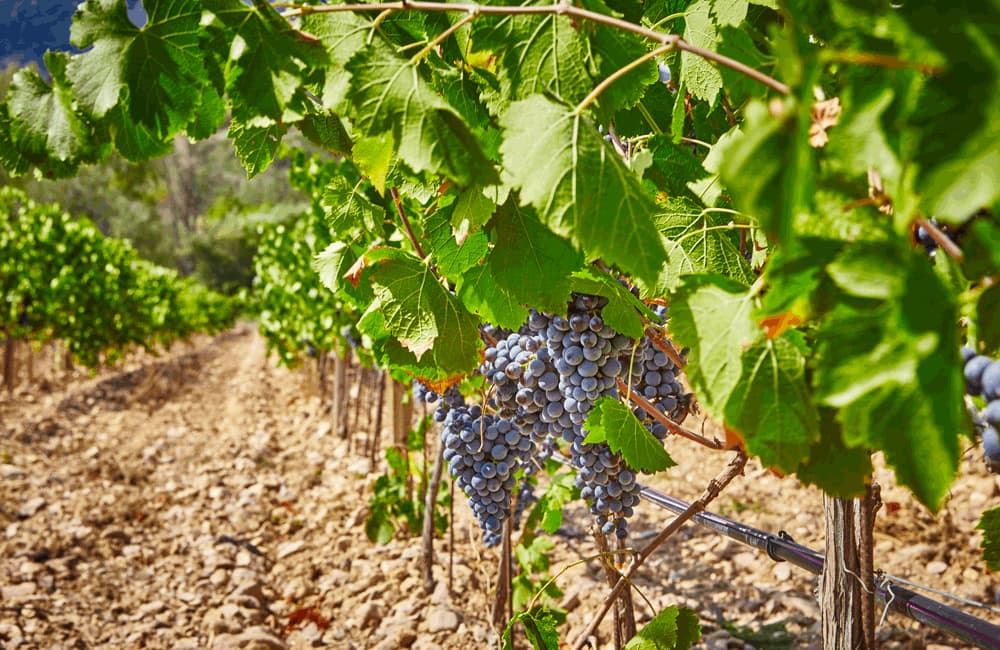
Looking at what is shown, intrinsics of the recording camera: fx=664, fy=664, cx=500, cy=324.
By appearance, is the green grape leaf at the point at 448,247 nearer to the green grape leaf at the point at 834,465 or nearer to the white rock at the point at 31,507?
the green grape leaf at the point at 834,465

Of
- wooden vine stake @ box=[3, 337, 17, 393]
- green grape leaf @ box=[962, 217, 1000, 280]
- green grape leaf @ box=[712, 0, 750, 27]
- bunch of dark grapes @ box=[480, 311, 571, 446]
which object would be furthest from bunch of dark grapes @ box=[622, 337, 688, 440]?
wooden vine stake @ box=[3, 337, 17, 393]

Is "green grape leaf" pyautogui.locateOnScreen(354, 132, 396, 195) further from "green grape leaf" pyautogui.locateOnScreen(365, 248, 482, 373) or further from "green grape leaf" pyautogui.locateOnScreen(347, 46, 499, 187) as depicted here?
"green grape leaf" pyautogui.locateOnScreen(365, 248, 482, 373)

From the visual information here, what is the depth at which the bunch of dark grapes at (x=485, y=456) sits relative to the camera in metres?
2.06

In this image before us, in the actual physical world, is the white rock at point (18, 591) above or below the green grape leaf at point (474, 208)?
below

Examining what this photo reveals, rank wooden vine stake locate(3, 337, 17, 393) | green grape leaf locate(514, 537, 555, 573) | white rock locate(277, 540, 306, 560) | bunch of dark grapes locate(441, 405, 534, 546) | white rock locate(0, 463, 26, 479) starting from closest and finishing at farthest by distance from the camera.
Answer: bunch of dark grapes locate(441, 405, 534, 546)
green grape leaf locate(514, 537, 555, 573)
white rock locate(277, 540, 306, 560)
white rock locate(0, 463, 26, 479)
wooden vine stake locate(3, 337, 17, 393)

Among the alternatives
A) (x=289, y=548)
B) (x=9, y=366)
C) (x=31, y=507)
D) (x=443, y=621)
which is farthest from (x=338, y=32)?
(x=9, y=366)

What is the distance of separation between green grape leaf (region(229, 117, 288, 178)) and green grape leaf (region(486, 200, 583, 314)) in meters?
0.47

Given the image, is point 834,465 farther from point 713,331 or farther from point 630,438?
point 630,438

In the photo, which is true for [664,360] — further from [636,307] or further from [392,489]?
[392,489]

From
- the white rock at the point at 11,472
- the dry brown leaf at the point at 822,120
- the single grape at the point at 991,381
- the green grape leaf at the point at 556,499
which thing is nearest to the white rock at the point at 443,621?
the green grape leaf at the point at 556,499

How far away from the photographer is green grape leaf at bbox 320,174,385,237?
1.79m

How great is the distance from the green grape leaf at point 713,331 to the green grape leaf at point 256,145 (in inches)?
32.2

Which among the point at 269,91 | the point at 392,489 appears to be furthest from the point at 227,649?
the point at 269,91

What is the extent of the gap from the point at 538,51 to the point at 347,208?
0.99m
